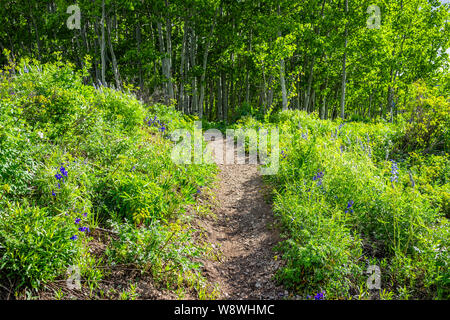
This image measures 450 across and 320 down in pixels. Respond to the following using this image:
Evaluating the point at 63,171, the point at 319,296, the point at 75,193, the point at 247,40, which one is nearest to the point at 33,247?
the point at 75,193

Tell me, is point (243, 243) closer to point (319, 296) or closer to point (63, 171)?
point (319, 296)

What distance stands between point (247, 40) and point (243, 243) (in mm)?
17351

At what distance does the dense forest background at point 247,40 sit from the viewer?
1528 centimetres

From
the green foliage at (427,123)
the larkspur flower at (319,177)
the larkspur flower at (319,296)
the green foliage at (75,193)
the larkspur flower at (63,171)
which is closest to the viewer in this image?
the green foliage at (75,193)

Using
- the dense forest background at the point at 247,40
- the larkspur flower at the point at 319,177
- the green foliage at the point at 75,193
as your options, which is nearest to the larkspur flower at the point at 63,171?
the green foliage at the point at 75,193

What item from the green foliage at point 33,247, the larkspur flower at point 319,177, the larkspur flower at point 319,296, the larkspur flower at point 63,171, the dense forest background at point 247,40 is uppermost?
the dense forest background at point 247,40

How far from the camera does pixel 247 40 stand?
62.3 ft

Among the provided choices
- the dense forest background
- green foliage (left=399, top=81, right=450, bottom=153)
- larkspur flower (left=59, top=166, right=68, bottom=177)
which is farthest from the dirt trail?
the dense forest background

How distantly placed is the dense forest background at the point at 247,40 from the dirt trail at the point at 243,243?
8981 mm

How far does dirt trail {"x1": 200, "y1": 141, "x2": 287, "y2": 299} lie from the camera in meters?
3.54

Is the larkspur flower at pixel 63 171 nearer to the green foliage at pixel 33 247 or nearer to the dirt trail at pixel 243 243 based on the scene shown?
the green foliage at pixel 33 247

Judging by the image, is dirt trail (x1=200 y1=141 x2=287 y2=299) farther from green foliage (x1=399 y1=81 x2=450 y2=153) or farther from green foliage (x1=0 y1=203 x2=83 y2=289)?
green foliage (x1=399 y1=81 x2=450 y2=153)

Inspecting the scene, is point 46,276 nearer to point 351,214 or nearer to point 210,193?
Result: point 210,193

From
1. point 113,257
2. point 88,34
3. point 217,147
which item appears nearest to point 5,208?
point 113,257
